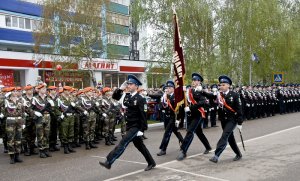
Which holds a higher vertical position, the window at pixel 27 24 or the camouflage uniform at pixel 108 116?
the window at pixel 27 24

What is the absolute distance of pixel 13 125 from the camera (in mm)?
8930

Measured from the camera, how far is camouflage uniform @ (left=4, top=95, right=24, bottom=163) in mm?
8844

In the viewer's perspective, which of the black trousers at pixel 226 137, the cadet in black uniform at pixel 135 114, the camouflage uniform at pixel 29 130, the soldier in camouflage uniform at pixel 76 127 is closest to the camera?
the cadet in black uniform at pixel 135 114

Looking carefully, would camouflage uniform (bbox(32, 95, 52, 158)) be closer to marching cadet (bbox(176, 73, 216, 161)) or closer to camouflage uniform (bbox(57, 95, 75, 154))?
camouflage uniform (bbox(57, 95, 75, 154))

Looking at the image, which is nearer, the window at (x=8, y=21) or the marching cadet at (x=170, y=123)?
the marching cadet at (x=170, y=123)

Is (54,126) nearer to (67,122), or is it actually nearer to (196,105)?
(67,122)

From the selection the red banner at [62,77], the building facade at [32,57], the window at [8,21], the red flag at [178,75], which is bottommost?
the red flag at [178,75]

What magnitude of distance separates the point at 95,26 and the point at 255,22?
11.1 m

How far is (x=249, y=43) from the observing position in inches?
1006

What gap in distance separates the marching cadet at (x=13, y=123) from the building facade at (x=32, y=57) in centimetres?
1356

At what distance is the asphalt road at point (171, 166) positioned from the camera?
6.95 metres

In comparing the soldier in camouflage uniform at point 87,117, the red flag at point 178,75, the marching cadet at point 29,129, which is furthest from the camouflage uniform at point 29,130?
the red flag at point 178,75

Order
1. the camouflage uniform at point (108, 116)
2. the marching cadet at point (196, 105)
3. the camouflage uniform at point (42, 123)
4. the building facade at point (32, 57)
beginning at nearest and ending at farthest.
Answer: the marching cadet at point (196, 105) → the camouflage uniform at point (42, 123) → the camouflage uniform at point (108, 116) → the building facade at point (32, 57)

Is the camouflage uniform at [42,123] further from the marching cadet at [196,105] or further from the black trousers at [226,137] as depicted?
the black trousers at [226,137]
